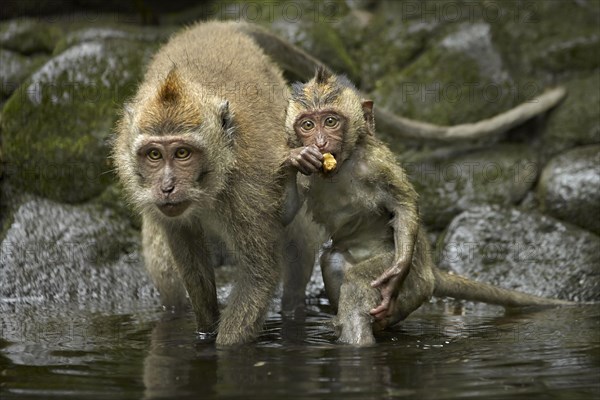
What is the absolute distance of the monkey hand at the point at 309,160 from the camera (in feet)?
28.0

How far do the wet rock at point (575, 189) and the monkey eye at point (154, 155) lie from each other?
5.75 m

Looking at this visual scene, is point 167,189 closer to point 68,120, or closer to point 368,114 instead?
point 368,114

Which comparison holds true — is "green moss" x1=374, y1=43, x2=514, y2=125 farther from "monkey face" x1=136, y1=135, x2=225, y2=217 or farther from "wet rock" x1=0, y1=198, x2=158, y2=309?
"monkey face" x1=136, y1=135, x2=225, y2=217

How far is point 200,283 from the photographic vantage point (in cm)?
941

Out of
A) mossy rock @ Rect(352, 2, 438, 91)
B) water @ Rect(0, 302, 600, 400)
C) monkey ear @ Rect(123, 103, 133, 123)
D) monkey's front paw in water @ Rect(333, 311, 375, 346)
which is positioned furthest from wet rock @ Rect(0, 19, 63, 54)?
monkey's front paw in water @ Rect(333, 311, 375, 346)

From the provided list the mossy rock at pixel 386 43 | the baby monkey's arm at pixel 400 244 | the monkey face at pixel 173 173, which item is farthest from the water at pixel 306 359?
the mossy rock at pixel 386 43

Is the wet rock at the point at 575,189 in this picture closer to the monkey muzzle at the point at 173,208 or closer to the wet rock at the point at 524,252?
the wet rock at the point at 524,252

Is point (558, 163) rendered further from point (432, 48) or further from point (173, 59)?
point (173, 59)

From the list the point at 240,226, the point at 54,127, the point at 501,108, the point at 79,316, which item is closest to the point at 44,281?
the point at 79,316

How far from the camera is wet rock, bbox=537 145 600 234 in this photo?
12.0 metres

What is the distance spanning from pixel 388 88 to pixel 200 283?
17.6ft

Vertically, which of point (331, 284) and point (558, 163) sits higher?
point (558, 163)

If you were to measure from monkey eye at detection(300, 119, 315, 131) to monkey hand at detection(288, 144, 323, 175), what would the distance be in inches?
11.1

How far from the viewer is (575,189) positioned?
1216cm
